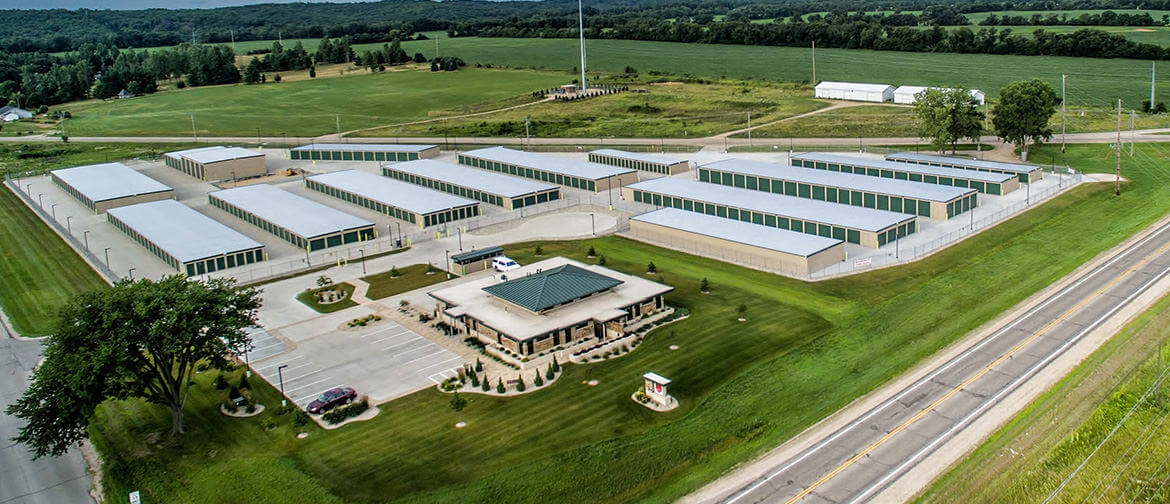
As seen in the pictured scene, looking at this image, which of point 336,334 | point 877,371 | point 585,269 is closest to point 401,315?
point 336,334

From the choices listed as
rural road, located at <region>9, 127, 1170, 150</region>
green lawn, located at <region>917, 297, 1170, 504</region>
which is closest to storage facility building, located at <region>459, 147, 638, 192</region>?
rural road, located at <region>9, 127, 1170, 150</region>

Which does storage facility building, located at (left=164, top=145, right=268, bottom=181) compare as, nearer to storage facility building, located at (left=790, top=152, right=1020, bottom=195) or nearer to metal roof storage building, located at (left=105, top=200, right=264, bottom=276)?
metal roof storage building, located at (left=105, top=200, right=264, bottom=276)

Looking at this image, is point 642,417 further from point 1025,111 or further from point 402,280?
point 1025,111

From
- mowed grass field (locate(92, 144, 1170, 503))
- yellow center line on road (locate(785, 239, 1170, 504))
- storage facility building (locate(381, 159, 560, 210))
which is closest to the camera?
yellow center line on road (locate(785, 239, 1170, 504))

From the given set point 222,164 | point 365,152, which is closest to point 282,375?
point 222,164

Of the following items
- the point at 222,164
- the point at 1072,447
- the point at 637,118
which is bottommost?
the point at 1072,447

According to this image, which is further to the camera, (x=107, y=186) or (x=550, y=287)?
(x=107, y=186)
